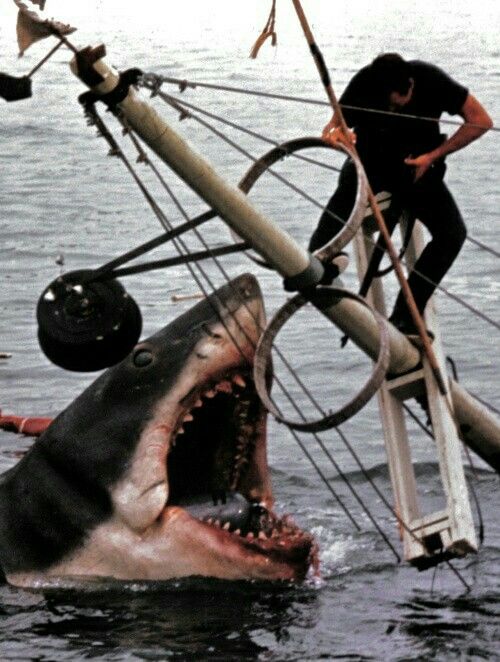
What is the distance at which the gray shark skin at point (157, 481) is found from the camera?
8992 mm

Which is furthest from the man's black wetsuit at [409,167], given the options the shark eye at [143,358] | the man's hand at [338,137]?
the shark eye at [143,358]

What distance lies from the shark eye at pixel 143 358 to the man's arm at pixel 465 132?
1428mm

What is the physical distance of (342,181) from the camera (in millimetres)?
9469

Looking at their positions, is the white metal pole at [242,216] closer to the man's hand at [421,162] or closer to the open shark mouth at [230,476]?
the open shark mouth at [230,476]

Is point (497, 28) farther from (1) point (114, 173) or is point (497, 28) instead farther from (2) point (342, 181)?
(2) point (342, 181)

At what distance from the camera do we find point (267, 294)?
55.4ft

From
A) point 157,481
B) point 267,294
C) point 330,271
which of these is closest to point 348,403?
point 330,271

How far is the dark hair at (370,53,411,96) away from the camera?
9.04 metres

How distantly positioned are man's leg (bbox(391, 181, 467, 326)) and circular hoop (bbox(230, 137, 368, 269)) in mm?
761

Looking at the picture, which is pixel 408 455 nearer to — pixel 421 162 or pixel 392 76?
pixel 421 162

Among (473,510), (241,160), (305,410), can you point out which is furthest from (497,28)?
(473,510)

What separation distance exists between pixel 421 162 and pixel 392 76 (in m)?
0.42

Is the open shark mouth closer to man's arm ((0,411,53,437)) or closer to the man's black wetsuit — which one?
the man's black wetsuit

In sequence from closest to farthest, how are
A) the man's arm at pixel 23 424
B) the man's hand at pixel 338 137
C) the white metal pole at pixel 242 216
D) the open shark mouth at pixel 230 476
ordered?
1. the white metal pole at pixel 242 216
2. the man's hand at pixel 338 137
3. the open shark mouth at pixel 230 476
4. the man's arm at pixel 23 424
